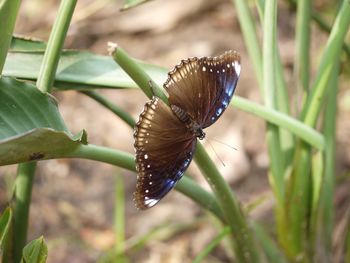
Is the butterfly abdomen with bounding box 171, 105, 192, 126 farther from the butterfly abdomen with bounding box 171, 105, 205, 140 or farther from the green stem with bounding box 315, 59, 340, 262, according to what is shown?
the green stem with bounding box 315, 59, 340, 262

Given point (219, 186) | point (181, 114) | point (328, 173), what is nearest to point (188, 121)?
point (181, 114)

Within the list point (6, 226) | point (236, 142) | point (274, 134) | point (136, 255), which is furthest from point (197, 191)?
point (236, 142)

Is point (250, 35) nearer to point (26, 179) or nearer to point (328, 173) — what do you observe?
point (328, 173)

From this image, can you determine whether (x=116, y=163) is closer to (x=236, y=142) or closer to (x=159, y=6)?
(x=236, y=142)

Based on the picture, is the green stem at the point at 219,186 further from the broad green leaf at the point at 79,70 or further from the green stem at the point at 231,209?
the broad green leaf at the point at 79,70

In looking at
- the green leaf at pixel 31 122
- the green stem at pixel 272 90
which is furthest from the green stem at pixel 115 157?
the green stem at pixel 272 90

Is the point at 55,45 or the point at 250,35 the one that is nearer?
the point at 55,45
